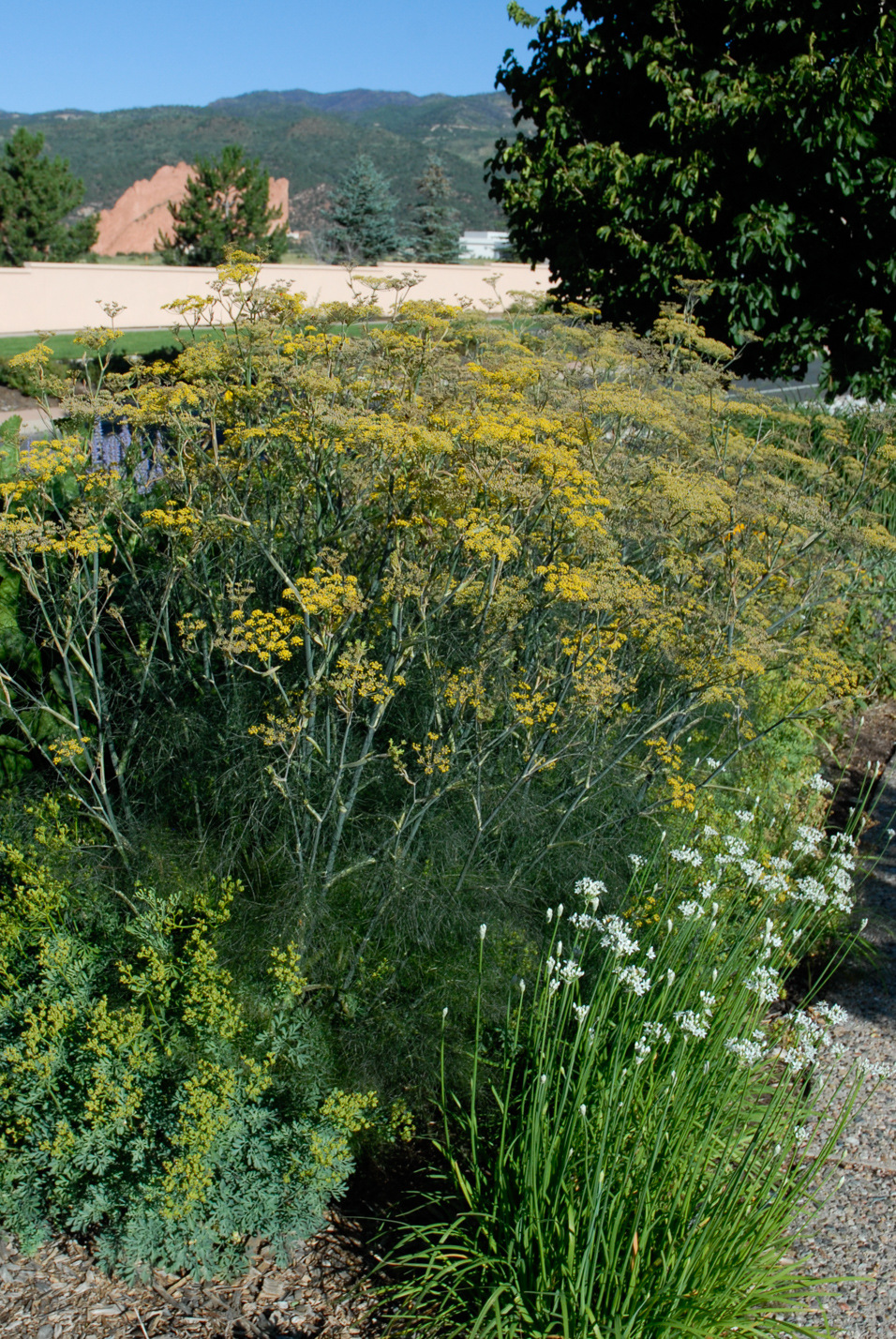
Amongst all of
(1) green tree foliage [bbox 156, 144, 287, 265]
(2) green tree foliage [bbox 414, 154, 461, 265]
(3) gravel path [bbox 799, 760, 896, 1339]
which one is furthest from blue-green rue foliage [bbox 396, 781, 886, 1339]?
(2) green tree foliage [bbox 414, 154, 461, 265]

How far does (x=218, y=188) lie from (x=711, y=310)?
1227 inches

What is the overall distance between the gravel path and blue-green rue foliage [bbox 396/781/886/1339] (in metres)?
0.16

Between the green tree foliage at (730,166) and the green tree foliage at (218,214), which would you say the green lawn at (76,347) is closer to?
the green tree foliage at (218,214)

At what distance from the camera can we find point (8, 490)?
338 centimetres

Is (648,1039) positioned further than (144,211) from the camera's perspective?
No

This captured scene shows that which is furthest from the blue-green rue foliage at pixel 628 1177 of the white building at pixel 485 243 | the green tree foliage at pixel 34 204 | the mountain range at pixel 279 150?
the mountain range at pixel 279 150

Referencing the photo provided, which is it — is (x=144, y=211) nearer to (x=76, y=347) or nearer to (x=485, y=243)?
(x=485, y=243)

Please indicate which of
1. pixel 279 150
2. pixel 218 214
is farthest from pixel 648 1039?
pixel 279 150

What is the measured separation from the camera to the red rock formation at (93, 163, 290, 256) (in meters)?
81.2

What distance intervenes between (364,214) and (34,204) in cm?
1708

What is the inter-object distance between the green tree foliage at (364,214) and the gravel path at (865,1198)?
46028 mm

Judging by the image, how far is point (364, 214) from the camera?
4594cm

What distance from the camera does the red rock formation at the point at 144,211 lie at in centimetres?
8119

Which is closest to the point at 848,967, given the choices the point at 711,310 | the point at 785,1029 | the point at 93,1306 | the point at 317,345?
the point at 785,1029
